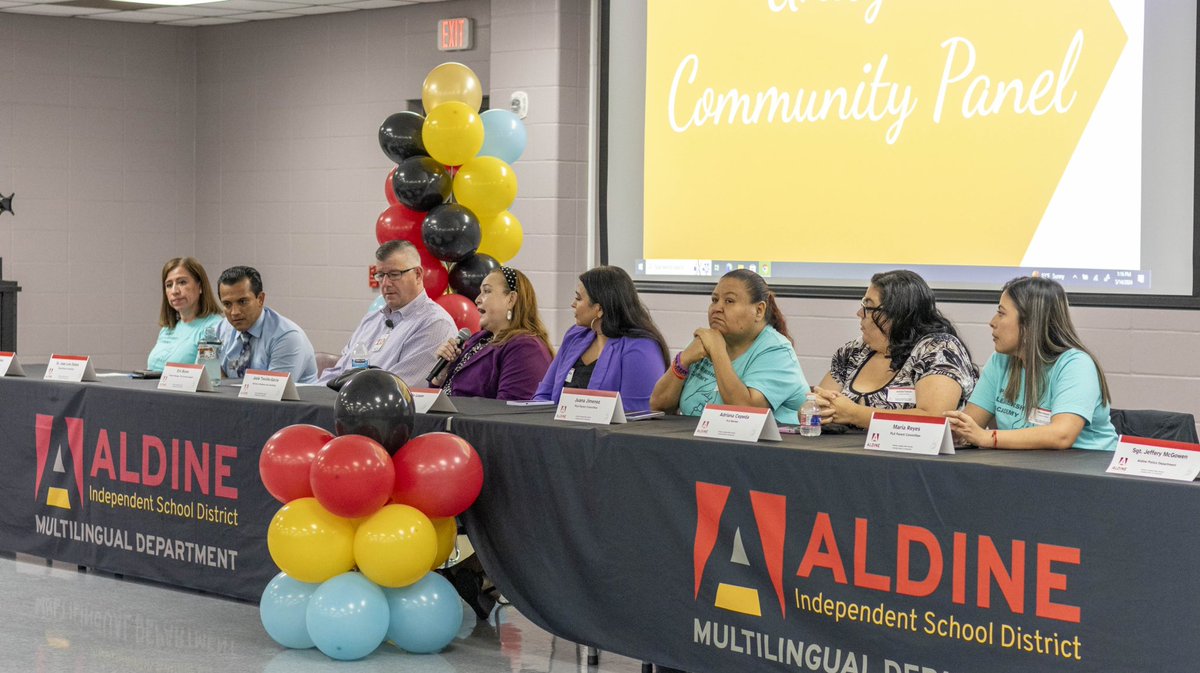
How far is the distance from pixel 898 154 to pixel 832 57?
15.9 inches

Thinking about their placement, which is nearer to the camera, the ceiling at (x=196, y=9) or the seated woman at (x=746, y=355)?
the seated woman at (x=746, y=355)

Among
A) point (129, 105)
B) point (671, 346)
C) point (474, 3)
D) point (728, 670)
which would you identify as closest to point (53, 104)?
point (129, 105)

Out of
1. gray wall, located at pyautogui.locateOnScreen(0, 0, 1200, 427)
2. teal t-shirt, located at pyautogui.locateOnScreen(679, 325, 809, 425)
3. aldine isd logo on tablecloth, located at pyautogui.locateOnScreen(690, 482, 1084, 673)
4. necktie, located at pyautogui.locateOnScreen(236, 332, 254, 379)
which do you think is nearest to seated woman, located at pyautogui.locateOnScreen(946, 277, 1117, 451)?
aldine isd logo on tablecloth, located at pyautogui.locateOnScreen(690, 482, 1084, 673)

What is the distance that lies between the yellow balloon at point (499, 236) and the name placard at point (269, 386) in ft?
5.87

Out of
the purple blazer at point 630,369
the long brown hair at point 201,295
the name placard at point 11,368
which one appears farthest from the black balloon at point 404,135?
the purple blazer at point 630,369

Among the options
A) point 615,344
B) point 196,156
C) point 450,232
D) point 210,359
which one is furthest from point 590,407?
point 196,156

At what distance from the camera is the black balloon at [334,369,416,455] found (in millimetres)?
3461

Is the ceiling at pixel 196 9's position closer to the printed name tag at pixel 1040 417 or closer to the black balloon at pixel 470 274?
the black balloon at pixel 470 274

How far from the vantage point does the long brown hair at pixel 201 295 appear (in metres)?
5.08

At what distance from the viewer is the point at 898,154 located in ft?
15.8

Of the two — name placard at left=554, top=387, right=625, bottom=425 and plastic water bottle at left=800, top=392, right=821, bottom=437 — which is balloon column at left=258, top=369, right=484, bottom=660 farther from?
plastic water bottle at left=800, top=392, right=821, bottom=437

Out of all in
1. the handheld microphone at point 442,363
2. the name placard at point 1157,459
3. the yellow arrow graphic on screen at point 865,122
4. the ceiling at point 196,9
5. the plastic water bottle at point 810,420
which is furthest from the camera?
the ceiling at point 196,9

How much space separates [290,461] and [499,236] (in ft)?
8.08

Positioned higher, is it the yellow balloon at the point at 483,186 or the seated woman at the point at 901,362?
the yellow balloon at the point at 483,186
